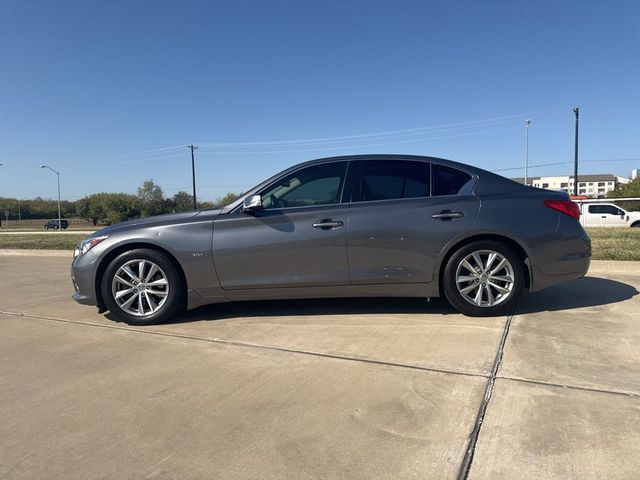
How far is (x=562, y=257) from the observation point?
438 centimetres

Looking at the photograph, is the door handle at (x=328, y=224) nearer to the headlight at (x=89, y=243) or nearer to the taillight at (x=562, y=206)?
the taillight at (x=562, y=206)

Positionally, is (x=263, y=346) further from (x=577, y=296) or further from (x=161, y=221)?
(x=577, y=296)

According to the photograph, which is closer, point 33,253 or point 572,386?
point 572,386

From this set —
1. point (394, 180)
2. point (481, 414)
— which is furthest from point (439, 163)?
point (481, 414)

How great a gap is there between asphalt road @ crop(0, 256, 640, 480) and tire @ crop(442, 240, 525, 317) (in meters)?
0.20

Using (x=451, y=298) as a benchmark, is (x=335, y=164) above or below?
above

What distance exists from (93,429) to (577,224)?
431 centimetres

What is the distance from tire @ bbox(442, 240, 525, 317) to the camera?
4.31m

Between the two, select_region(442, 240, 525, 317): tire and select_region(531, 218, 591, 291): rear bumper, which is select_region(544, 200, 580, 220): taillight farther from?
select_region(442, 240, 525, 317): tire

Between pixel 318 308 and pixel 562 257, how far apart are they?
2.41m

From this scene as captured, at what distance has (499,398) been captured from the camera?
271 centimetres

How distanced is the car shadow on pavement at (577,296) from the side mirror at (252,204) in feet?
8.91

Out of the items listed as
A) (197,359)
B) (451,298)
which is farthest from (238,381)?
(451,298)

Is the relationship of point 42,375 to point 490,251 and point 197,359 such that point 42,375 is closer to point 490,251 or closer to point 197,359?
point 197,359
